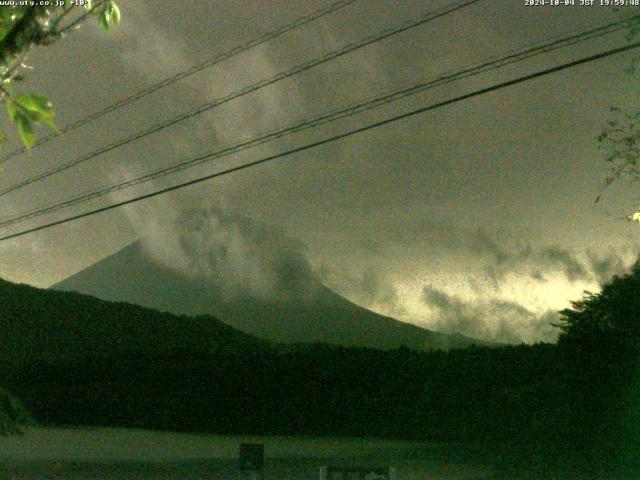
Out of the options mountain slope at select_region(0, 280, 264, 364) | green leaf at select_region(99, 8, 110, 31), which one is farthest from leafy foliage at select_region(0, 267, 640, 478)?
green leaf at select_region(99, 8, 110, 31)

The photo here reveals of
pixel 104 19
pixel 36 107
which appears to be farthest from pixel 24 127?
pixel 104 19

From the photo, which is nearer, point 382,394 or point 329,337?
point 382,394

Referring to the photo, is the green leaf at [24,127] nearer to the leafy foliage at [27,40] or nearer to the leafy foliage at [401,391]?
the leafy foliage at [27,40]

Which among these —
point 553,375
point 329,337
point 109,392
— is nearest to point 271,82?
point 553,375

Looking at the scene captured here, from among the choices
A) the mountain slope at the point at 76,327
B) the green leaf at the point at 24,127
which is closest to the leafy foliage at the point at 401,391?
the mountain slope at the point at 76,327

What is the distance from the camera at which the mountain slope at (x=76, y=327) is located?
1768 inches

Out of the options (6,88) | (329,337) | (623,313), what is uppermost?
(329,337)

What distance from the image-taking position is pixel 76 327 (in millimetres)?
45906

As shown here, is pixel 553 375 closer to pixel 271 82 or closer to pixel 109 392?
pixel 271 82

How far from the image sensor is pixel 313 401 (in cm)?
2691

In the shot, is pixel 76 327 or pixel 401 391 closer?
pixel 401 391

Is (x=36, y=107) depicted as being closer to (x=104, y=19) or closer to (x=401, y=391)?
(x=104, y=19)

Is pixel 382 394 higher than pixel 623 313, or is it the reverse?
pixel 623 313

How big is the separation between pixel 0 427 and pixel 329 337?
8930 centimetres
